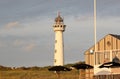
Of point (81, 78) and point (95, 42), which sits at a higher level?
point (95, 42)

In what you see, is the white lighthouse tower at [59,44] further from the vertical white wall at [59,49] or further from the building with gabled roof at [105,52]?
the building with gabled roof at [105,52]

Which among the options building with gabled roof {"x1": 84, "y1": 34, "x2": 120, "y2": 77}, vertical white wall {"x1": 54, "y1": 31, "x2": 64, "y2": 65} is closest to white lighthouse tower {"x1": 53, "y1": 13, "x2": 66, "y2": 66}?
vertical white wall {"x1": 54, "y1": 31, "x2": 64, "y2": 65}

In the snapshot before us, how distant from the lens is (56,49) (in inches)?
2552

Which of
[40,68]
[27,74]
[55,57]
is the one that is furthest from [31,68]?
[27,74]

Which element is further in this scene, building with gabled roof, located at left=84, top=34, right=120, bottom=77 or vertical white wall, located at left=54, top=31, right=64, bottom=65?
vertical white wall, located at left=54, top=31, right=64, bottom=65

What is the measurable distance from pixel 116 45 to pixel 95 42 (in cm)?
208

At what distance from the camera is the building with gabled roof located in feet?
138

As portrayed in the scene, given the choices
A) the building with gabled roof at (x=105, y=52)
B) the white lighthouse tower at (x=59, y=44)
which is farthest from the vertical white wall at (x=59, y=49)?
the building with gabled roof at (x=105, y=52)

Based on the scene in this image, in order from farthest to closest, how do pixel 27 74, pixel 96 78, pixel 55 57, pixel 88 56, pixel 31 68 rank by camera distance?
pixel 31 68
pixel 55 57
pixel 27 74
pixel 88 56
pixel 96 78

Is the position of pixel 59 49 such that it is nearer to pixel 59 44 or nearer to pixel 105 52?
pixel 59 44

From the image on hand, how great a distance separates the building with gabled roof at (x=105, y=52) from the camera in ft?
138

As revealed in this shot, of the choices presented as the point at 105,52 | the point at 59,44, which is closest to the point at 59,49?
the point at 59,44

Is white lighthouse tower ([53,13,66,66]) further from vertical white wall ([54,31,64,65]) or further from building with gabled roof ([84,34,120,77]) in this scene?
building with gabled roof ([84,34,120,77])

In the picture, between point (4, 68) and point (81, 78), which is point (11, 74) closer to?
point (4, 68)
